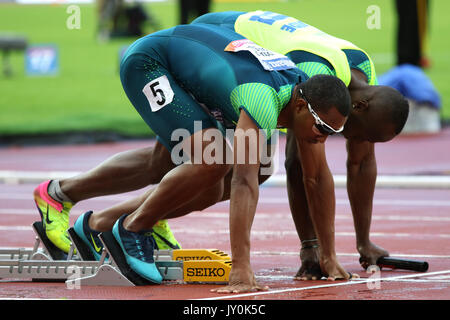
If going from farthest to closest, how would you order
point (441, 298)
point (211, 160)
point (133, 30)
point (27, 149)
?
point (133, 30) < point (27, 149) < point (211, 160) < point (441, 298)

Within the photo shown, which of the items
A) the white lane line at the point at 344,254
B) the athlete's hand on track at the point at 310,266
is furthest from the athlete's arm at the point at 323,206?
the white lane line at the point at 344,254

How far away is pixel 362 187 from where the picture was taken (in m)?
7.02

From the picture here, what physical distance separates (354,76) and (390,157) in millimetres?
9796

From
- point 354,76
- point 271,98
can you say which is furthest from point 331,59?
point 271,98

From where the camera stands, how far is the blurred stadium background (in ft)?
75.3

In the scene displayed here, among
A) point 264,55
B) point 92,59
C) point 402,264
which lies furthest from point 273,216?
point 92,59

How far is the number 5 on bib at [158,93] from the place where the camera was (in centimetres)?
626

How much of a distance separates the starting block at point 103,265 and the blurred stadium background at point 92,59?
10.4m

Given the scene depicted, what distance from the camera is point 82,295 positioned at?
5.86 metres

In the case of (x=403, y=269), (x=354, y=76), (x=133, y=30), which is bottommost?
(x=133, y=30)

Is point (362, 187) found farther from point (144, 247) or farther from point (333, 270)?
point (144, 247)

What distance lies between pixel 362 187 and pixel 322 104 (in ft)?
4.57

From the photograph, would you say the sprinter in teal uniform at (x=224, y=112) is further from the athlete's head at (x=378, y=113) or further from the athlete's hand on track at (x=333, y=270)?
the athlete's head at (x=378, y=113)

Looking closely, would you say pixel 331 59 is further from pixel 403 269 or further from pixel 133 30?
pixel 133 30
